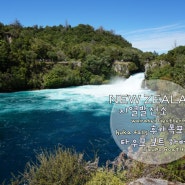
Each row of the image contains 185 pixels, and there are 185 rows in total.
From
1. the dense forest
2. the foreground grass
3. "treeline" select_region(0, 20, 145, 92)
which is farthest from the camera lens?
"treeline" select_region(0, 20, 145, 92)

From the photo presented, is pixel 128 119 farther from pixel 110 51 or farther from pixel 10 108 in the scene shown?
pixel 110 51

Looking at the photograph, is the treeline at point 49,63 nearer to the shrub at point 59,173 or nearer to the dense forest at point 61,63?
the dense forest at point 61,63

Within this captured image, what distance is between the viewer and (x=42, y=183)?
6.10 metres

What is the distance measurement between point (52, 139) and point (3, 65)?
2447 cm

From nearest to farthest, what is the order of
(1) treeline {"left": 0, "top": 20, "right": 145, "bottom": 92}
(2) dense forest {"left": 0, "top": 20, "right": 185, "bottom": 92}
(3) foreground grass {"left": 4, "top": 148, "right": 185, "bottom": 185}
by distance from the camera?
1. (3) foreground grass {"left": 4, "top": 148, "right": 185, "bottom": 185}
2. (2) dense forest {"left": 0, "top": 20, "right": 185, "bottom": 92}
3. (1) treeline {"left": 0, "top": 20, "right": 145, "bottom": 92}

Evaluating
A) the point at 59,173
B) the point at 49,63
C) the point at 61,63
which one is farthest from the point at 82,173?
the point at 61,63

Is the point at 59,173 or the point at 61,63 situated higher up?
the point at 61,63

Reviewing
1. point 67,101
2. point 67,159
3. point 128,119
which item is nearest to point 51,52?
point 67,101

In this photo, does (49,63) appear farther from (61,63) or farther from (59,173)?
(59,173)

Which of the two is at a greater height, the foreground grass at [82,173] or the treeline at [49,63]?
the treeline at [49,63]

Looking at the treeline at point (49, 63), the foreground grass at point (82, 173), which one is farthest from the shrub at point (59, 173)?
the treeline at point (49, 63)

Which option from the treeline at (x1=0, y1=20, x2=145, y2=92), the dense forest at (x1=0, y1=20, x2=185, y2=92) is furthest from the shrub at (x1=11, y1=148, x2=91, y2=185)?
the treeline at (x1=0, y1=20, x2=145, y2=92)

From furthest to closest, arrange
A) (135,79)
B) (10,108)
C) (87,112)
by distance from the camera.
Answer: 1. (135,79)
2. (10,108)
3. (87,112)

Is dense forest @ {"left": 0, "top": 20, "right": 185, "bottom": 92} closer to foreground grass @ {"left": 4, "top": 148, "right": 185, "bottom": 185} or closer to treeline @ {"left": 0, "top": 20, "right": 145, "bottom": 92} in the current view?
treeline @ {"left": 0, "top": 20, "right": 145, "bottom": 92}
